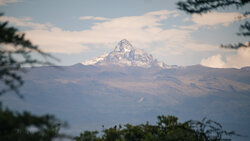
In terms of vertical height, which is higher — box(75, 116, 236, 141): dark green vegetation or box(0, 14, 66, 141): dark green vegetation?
box(0, 14, 66, 141): dark green vegetation

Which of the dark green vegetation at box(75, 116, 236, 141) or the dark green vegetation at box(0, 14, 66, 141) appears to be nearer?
the dark green vegetation at box(0, 14, 66, 141)

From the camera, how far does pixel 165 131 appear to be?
7.70 metres

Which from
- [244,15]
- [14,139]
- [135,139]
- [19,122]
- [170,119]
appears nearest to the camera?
[19,122]

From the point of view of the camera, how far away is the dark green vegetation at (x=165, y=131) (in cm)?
670

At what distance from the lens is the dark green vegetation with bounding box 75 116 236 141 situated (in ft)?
22.0

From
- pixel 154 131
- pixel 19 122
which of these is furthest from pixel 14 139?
pixel 154 131

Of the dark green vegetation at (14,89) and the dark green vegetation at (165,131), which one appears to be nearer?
the dark green vegetation at (14,89)

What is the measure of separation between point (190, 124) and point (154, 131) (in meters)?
1.09

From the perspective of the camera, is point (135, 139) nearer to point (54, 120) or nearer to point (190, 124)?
point (190, 124)

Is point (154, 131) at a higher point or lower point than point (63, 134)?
lower

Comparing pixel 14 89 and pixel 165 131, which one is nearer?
pixel 14 89

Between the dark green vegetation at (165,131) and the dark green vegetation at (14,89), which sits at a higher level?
the dark green vegetation at (14,89)

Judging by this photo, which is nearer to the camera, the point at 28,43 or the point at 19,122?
the point at 19,122

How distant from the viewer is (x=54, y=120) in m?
3.18
